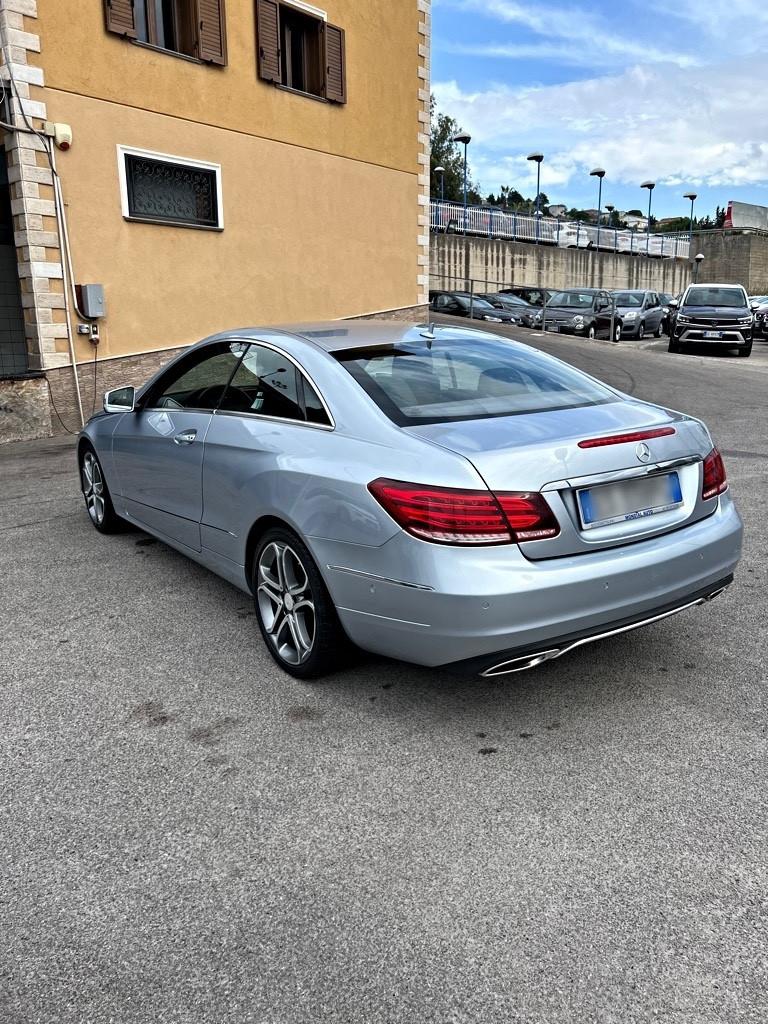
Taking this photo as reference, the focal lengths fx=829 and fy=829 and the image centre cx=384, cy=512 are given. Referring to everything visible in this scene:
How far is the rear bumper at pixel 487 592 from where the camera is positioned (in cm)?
276

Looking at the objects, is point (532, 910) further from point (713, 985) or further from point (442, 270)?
point (442, 270)

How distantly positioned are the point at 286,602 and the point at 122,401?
85.9 inches

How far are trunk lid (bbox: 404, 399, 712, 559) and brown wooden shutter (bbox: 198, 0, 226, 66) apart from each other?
11.4m

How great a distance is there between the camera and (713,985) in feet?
6.33

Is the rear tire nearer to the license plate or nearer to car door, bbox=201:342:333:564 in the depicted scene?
car door, bbox=201:342:333:564

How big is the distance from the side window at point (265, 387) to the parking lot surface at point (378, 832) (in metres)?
1.12

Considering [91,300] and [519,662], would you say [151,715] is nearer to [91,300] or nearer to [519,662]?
[519,662]

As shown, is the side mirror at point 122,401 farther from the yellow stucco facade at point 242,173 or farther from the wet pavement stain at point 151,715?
the yellow stucco facade at point 242,173

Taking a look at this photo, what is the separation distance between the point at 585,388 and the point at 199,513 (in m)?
1.98

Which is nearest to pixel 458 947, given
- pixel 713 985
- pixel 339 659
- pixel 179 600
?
pixel 713 985

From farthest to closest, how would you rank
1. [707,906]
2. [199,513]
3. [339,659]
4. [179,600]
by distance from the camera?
[179,600] < [199,513] < [339,659] < [707,906]

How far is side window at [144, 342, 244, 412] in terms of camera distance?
420 cm

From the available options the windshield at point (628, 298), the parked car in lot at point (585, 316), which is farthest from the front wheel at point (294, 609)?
the windshield at point (628, 298)

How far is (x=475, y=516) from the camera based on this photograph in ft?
9.09
